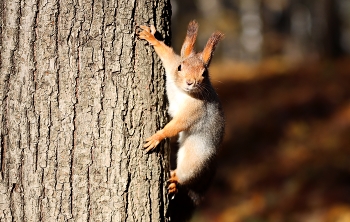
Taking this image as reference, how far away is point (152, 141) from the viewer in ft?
8.24

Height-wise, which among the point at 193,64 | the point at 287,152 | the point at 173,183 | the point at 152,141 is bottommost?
the point at 287,152

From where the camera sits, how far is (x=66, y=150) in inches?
90.6

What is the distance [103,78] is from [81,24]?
0.27 meters

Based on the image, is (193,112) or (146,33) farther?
(193,112)

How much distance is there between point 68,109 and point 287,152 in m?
5.72

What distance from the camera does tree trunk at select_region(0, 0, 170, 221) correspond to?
2248 mm

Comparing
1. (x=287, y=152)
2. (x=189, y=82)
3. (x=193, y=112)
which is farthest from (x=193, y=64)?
(x=287, y=152)

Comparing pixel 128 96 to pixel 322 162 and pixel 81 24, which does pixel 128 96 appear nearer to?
pixel 81 24

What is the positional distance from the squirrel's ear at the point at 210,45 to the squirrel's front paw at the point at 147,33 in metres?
0.55

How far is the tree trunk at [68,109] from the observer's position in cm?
225

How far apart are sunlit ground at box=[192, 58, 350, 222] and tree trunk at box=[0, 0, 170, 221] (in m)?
1.90

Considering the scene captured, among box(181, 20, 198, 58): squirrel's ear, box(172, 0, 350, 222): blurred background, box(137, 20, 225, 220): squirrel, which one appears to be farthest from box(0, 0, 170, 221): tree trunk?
box(172, 0, 350, 222): blurred background

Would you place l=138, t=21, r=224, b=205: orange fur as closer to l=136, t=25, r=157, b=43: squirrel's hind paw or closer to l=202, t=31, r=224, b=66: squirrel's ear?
l=202, t=31, r=224, b=66: squirrel's ear

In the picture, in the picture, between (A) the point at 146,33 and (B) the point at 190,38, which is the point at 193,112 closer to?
(B) the point at 190,38
